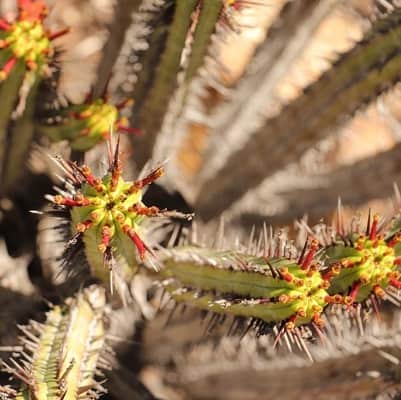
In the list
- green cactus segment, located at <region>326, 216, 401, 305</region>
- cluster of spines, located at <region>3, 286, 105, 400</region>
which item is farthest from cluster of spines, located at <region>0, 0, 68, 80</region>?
A: green cactus segment, located at <region>326, 216, 401, 305</region>

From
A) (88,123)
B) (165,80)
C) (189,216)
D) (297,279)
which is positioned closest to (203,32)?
(165,80)

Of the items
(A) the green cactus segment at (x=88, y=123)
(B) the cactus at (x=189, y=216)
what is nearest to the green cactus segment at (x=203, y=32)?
(B) the cactus at (x=189, y=216)

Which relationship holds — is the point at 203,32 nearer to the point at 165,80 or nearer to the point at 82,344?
the point at 165,80

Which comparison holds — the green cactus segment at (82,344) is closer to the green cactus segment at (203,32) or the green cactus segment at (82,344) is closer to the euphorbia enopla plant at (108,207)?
the euphorbia enopla plant at (108,207)

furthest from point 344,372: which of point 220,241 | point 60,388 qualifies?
point 60,388

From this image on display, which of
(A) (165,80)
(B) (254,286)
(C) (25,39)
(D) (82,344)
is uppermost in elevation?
(C) (25,39)

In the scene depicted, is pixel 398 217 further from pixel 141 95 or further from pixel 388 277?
pixel 141 95

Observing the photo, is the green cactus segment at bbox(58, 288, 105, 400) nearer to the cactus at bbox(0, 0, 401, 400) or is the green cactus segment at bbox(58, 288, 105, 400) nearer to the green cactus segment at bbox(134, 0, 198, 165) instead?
the cactus at bbox(0, 0, 401, 400)
